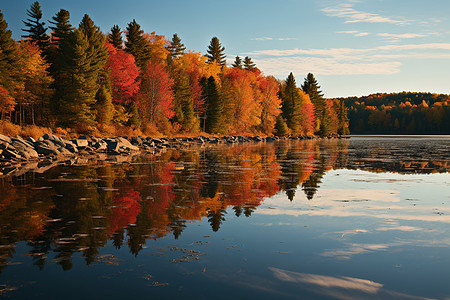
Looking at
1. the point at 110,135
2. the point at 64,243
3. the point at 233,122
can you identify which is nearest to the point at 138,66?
the point at 110,135

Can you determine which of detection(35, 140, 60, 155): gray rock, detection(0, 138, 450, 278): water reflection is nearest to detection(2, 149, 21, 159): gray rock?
detection(35, 140, 60, 155): gray rock

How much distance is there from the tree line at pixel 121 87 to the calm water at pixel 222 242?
97.5 ft

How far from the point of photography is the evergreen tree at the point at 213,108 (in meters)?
64.6

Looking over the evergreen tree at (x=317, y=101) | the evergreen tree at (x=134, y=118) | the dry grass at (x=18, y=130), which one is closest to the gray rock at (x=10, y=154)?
the dry grass at (x=18, y=130)

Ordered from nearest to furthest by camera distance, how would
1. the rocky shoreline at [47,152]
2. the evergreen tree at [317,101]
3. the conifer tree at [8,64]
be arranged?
the rocky shoreline at [47,152], the conifer tree at [8,64], the evergreen tree at [317,101]

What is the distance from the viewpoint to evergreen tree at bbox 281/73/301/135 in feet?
298

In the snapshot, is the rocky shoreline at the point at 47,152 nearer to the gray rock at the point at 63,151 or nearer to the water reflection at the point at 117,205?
the gray rock at the point at 63,151

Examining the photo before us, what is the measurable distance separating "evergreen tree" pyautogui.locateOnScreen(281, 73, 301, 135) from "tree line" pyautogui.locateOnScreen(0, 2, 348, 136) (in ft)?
0.81

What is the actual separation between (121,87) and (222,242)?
152ft

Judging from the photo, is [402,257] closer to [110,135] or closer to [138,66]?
[110,135]

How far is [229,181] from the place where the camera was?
13.6 m

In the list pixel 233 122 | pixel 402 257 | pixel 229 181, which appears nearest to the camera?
pixel 402 257

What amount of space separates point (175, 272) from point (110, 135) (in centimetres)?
4009

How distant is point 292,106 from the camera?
298 ft
